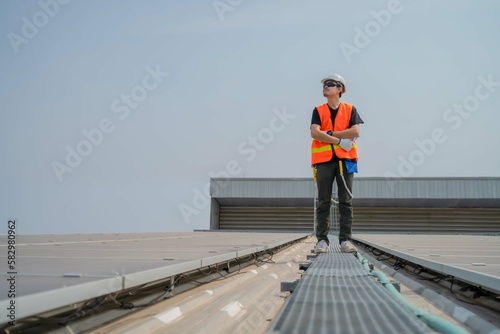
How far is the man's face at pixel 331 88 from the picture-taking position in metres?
3.90

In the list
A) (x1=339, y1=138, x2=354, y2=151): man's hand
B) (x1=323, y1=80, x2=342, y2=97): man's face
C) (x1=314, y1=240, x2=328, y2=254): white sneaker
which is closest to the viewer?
(x1=314, y1=240, x2=328, y2=254): white sneaker

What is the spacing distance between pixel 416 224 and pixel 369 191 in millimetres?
2574

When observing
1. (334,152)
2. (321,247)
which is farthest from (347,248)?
(334,152)

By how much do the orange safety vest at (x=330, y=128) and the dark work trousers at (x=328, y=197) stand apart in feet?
0.27

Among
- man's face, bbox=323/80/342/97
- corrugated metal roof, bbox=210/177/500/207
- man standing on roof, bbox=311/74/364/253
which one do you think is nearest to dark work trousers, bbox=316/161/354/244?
man standing on roof, bbox=311/74/364/253

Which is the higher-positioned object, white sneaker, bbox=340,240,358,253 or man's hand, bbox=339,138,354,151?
man's hand, bbox=339,138,354,151

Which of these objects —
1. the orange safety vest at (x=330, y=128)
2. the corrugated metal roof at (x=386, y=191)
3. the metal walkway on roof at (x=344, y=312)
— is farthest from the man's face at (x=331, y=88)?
the corrugated metal roof at (x=386, y=191)

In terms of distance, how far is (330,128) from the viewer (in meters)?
3.86

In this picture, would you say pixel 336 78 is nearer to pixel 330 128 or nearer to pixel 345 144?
pixel 330 128

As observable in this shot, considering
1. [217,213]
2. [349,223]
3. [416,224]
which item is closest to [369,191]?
[416,224]

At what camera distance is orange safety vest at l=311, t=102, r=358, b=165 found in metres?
3.80

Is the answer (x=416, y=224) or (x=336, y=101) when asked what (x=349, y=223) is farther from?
(x=416, y=224)

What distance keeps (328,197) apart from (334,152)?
1.28ft

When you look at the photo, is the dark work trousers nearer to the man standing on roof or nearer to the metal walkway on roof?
the man standing on roof
